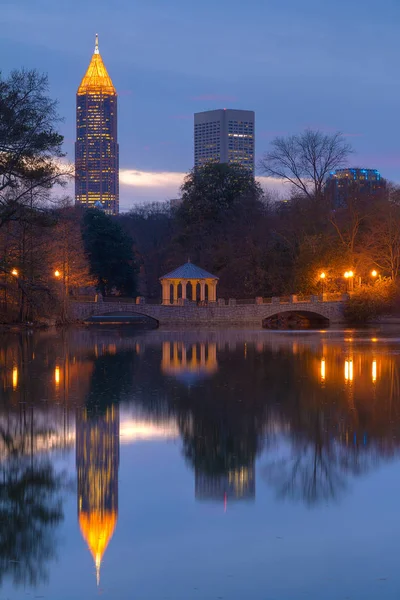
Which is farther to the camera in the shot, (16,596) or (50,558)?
(50,558)

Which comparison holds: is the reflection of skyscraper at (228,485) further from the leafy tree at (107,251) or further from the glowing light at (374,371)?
the leafy tree at (107,251)

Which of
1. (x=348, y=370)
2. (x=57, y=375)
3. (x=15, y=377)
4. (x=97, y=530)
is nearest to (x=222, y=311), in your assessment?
(x=348, y=370)

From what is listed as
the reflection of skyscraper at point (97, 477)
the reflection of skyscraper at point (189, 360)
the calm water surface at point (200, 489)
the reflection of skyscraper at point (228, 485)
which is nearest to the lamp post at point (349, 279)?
the reflection of skyscraper at point (189, 360)

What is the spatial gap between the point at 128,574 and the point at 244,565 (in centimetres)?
98

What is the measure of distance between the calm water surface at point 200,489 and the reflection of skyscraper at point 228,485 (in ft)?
0.11

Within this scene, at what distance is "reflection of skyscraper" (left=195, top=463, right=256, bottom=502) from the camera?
32.0ft

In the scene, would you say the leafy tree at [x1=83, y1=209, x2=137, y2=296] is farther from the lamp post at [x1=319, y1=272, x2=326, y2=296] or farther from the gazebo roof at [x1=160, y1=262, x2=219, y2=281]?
the lamp post at [x1=319, y1=272, x2=326, y2=296]

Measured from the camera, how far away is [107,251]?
73.2 metres

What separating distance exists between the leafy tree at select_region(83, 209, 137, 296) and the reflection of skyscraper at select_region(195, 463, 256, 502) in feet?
201

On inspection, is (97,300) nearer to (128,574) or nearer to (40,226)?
(40,226)

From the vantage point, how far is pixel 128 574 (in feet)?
23.9

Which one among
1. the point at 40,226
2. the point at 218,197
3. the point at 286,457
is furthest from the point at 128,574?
the point at 218,197

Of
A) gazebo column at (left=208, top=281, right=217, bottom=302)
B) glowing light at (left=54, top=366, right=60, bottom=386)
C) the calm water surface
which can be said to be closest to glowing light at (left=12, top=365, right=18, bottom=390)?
the calm water surface

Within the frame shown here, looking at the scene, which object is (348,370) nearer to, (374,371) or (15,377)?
(374,371)
